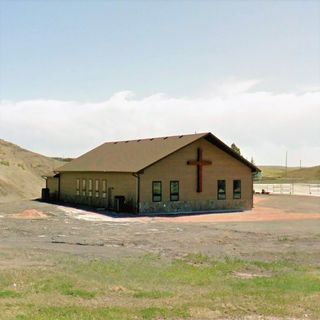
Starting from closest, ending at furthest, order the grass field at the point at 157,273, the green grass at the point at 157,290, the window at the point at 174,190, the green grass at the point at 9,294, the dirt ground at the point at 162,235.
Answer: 1. the green grass at the point at 157,290
2. the grass field at the point at 157,273
3. the green grass at the point at 9,294
4. the dirt ground at the point at 162,235
5. the window at the point at 174,190

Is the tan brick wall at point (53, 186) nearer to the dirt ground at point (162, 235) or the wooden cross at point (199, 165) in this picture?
the dirt ground at point (162, 235)

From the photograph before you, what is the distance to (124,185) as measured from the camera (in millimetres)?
39938

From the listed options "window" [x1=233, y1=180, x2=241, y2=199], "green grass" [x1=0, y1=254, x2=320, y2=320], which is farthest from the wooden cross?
"green grass" [x1=0, y1=254, x2=320, y2=320]

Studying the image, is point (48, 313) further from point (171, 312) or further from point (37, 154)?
point (37, 154)

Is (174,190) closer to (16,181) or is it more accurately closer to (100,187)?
(100,187)

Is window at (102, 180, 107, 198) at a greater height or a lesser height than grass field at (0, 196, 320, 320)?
greater

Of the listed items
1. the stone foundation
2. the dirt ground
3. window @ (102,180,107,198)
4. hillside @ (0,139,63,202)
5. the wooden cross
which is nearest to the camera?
the dirt ground

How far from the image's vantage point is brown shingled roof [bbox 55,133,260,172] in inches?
1582

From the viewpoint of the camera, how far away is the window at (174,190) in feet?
132

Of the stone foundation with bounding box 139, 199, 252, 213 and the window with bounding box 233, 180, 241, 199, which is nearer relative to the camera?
the stone foundation with bounding box 139, 199, 252, 213

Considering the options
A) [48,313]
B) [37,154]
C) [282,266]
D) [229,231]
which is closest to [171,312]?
[48,313]

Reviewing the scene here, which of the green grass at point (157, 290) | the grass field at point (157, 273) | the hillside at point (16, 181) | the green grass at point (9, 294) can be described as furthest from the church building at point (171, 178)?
A: the green grass at point (9, 294)

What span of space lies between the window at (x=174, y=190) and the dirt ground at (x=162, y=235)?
10.1 feet

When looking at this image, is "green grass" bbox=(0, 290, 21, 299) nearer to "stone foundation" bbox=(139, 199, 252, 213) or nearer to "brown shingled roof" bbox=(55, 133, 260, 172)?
"brown shingled roof" bbox=(55, 133, 260, 172)
